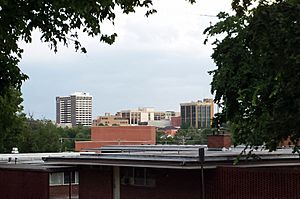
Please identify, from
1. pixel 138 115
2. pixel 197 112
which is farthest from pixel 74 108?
pixel 197 112

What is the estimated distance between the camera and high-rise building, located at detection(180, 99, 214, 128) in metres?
124

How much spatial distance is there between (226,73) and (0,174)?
56.5 feet

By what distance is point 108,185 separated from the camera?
27.1 m

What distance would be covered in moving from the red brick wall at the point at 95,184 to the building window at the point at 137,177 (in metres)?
0.98

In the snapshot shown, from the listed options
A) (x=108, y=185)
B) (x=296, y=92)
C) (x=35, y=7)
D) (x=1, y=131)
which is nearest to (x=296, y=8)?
(x=296, y=92)

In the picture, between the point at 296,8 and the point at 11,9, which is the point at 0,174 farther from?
the point at 296,8

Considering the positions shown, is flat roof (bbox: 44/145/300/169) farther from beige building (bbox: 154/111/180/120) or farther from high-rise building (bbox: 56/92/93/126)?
beige building (bbox: 154/111/180/120)

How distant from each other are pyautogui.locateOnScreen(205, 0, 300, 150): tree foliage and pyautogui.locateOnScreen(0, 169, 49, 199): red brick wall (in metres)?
12.6

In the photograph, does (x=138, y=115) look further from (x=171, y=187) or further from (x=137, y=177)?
(x=171, y=187)

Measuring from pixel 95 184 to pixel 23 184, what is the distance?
4676 millimetres

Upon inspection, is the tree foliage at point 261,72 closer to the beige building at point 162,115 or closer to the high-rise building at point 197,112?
the high-rise building at point 197,112

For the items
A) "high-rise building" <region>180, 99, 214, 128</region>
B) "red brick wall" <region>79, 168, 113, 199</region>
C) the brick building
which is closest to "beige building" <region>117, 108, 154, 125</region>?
"high-rise building" <region>180, 99, 214, 128</region>

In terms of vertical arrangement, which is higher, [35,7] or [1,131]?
[35,7]

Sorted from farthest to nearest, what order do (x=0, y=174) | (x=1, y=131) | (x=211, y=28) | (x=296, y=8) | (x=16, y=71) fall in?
1. (x=0, y=174)
2. (x=1, y=131)
3. (x=211, y=28)
4. (x=16, y=71)
5. (x=296, y=8)
